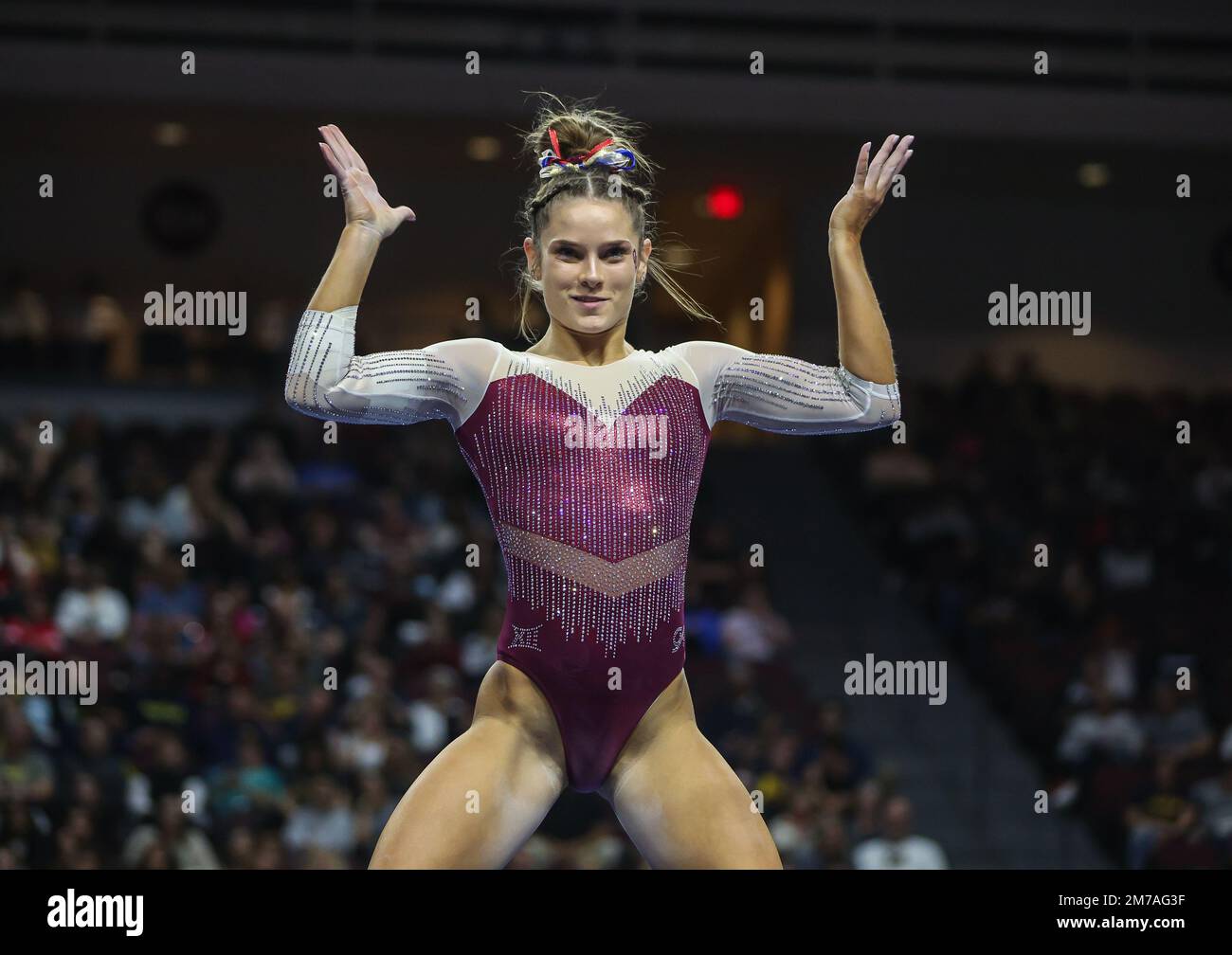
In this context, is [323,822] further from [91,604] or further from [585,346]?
[585,346]

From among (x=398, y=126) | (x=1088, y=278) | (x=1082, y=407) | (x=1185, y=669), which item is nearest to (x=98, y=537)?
(x=398, y=126)

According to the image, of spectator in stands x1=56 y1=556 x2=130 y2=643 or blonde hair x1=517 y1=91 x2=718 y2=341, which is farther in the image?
spectator in stands x1=56 y1=556 x2=130 y2=643

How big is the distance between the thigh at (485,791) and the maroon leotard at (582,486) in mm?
57

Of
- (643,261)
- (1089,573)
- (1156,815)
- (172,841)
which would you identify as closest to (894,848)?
(1156,815)

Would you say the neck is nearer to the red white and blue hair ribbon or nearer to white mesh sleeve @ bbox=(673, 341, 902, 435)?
white mesh sleeve @ bbox=(673, 341, 902, 435)

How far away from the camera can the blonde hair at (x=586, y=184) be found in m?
3.48

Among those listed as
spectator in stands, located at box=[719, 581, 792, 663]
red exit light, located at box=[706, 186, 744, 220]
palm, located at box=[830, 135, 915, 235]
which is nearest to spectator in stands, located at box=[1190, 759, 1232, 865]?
spectator in stands, located at box=[719, 581, 792, 663]

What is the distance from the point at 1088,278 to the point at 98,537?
9.28m

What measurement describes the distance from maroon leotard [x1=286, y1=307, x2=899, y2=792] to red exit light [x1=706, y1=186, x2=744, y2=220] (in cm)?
1085

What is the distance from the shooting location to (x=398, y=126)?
491 inches

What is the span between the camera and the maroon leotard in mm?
3352

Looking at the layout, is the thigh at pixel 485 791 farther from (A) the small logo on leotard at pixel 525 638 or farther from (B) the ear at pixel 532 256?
(B) the ear at pixel 532 256

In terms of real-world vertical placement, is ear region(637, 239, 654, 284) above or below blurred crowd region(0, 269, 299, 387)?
below
